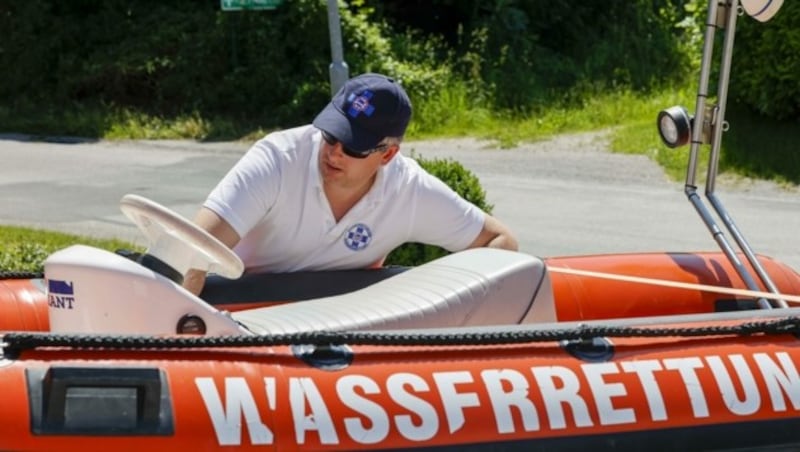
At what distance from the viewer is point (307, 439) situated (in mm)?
3486

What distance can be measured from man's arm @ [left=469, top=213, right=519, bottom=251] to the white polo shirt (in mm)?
27

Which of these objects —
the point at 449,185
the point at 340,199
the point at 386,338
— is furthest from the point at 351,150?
the point at 449,185

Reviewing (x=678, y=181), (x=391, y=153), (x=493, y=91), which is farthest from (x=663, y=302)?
A: (x=493, y=91)

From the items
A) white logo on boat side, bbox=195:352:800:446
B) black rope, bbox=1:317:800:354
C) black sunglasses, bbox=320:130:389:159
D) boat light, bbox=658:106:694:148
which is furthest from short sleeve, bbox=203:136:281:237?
boat light, bbox=658:106:694:148

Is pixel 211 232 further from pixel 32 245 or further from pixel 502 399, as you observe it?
A: pixel 32 245

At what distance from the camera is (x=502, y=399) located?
145 inches

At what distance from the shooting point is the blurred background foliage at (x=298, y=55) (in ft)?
57.5

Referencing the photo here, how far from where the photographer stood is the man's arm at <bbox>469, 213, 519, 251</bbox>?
4.88 m

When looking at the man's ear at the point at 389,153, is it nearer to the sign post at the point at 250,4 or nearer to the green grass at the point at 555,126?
the green grass at the point at 555,126

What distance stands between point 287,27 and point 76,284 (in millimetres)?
14760

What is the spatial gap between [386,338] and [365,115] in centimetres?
90

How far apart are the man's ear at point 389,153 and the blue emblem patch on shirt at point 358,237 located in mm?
239

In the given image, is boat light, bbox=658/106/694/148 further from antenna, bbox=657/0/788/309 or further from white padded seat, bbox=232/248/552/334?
white padded seat, bbox=232/248/552/334

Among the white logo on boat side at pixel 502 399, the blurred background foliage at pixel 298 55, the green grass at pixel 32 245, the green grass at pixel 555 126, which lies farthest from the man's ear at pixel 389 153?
the blurred background foliage at pixel 298 55
